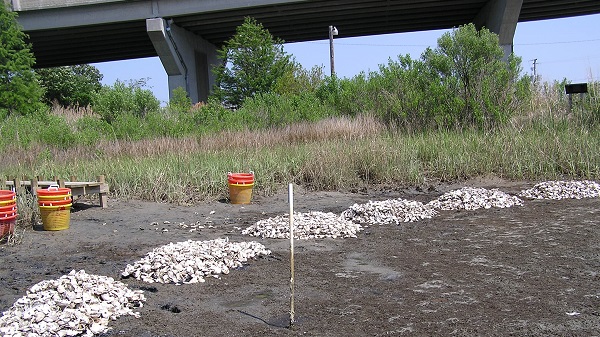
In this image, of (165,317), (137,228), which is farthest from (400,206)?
(165,317)

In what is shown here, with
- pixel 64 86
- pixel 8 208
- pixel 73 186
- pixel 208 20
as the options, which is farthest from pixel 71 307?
pixel 64 86

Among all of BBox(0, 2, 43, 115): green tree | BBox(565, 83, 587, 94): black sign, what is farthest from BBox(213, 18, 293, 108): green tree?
BBox(565, 83, 587, 94): black sign

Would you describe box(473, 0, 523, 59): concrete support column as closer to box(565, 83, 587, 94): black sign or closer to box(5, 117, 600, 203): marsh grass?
box(565, 83, 587, 94): black sign

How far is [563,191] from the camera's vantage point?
8.80 metres

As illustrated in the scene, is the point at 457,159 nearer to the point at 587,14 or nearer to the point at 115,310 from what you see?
the point at 115,310

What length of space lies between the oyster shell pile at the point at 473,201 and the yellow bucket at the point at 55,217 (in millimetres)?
5153

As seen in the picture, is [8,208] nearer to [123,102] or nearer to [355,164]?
[355,164]

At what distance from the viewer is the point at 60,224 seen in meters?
7.36

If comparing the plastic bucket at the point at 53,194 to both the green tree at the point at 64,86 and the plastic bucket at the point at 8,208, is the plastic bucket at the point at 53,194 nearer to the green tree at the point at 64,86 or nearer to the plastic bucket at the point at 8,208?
the plastic bucket at the point at 8,208

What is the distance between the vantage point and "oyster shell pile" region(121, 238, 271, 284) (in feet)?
16.5

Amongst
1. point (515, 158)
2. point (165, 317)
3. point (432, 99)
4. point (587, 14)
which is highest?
point (587, 14)

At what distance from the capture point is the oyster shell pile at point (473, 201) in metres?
8.23

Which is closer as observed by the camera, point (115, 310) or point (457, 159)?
point (115, 310)

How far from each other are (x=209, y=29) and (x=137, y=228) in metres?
24.6
